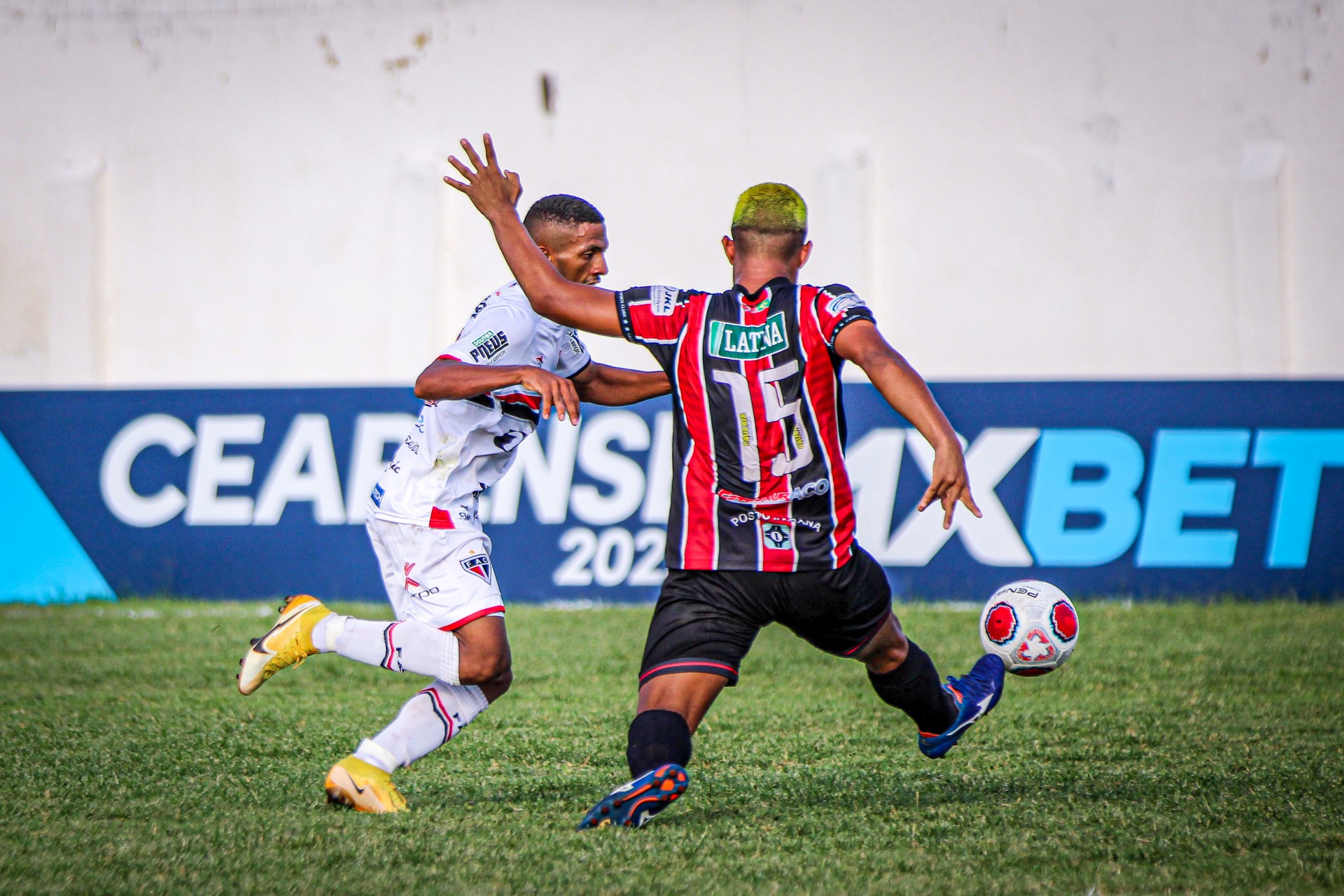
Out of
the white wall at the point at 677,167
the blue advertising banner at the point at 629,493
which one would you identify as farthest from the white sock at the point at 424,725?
the white wall at the point at 677,167

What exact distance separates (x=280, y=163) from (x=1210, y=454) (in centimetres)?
839

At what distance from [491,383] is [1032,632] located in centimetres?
202

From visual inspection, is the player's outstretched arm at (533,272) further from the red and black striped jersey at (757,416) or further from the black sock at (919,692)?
the black sock at (919,692)

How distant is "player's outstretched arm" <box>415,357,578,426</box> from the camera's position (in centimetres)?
360

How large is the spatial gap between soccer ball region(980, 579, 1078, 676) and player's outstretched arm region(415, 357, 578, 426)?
170 centimetres

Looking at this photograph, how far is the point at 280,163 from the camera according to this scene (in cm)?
1182

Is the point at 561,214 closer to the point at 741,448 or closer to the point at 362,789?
the point at 741,448

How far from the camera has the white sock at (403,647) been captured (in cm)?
396

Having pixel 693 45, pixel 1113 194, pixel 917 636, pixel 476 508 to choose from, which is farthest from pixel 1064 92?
pixel 476 508

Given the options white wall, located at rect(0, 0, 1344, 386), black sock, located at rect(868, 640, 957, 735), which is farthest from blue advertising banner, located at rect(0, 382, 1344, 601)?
black sock, located at rect(868, 640, 957, 735)

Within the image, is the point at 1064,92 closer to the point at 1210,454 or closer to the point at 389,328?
the point at 1210,454

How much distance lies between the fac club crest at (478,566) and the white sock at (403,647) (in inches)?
8.2

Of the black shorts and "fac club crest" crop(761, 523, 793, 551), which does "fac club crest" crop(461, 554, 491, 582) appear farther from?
"fac club crest" crop(761, 523, 793, 551)

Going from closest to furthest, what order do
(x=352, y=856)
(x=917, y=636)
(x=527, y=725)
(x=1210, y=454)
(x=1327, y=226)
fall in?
1. (x=352, y=856)
2. (x=527, y=725)
3. (x=917, y=636)
4. (x=1210, y=454)
5. (x=1327, y=226)
